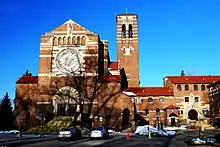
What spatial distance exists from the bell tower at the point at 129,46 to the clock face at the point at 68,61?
2624 cm

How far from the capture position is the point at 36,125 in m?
50.6

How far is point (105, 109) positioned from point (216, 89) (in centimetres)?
2913

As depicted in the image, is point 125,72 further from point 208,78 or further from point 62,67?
point 62,67

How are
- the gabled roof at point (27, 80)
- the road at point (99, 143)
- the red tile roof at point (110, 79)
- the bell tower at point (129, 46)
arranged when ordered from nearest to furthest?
the road at point (99, 143) < the red tile roof at point (110, 79) < the gabled roof at point (27, 80) < the bell tower at point (129, 46)

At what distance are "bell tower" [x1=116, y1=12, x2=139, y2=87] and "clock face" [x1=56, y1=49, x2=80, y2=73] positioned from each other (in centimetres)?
2624

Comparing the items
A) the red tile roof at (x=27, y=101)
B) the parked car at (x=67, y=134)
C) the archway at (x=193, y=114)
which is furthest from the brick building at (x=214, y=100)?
the parked car at (x=67, y=134)

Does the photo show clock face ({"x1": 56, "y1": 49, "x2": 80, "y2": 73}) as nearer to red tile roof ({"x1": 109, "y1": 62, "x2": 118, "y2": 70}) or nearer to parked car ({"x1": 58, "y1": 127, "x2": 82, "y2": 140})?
red tile roof ({"x1": 109, "y1": 62, "x2": 118, "y2": 70})

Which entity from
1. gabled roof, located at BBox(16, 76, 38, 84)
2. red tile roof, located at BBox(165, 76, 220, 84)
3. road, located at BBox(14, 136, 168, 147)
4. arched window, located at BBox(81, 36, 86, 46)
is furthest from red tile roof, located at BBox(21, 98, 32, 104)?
red tile roof, located at BBox(165, 76, 220, 84)

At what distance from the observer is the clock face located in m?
52.6

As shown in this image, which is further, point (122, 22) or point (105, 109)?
point (122, 22)

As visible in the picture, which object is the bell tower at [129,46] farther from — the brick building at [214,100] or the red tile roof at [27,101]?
the red tile roof at [27,101]

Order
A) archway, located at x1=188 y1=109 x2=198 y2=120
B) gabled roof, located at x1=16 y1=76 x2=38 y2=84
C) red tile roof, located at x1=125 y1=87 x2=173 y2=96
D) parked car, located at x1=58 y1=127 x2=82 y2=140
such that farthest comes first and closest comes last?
archway, located at x1=188 y1=109 x2=198 y2=120 < red tile roof, located at x1=125 y1=87 x2=173 y2=96 < gabled roof, located at x1=16 y1=76 x2=38 y2=84 < parked car, located at x1=58 y1=127 x2=82 y2=140

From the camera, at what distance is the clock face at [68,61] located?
2072 inches

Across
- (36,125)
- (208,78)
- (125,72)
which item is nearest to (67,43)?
(36,125)
